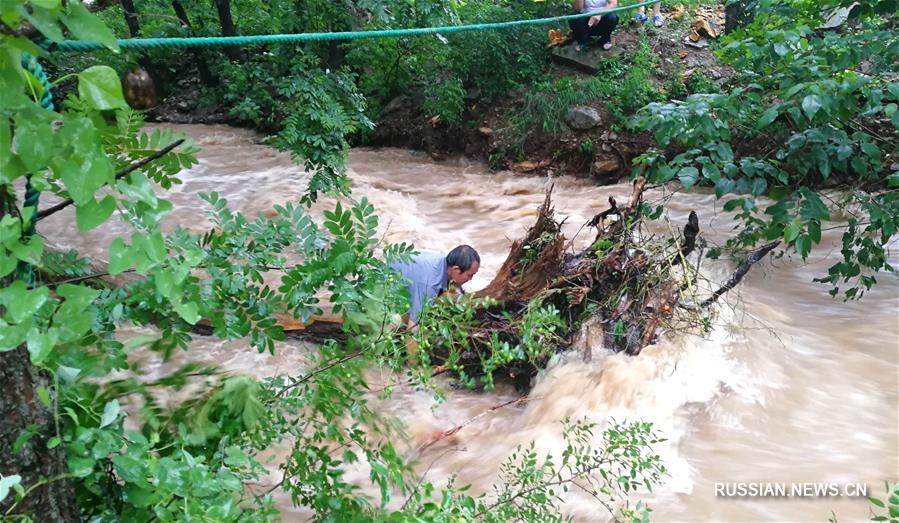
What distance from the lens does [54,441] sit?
1100 mm

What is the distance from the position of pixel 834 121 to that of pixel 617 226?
1.42m

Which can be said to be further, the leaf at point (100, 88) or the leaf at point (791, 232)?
the leaf at point (791, 232)

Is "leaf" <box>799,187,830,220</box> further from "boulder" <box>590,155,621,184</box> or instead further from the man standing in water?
"boulder" <box>590,155,621,184</box>

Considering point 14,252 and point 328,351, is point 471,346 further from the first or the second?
point 14,252

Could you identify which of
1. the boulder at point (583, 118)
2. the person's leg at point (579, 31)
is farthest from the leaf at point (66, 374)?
the person's leg at point (579, 31)

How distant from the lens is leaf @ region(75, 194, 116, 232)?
2.90 feet

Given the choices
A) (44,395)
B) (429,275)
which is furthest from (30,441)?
(429,275)

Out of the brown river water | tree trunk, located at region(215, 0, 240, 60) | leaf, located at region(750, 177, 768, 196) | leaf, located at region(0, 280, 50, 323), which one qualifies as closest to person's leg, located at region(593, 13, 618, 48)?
the brown river water

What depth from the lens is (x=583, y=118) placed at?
8031 mm

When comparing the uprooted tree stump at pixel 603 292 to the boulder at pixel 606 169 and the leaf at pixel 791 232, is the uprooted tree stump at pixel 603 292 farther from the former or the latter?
the boulder at pixel 606 169

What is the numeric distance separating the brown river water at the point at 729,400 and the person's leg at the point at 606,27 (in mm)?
4426

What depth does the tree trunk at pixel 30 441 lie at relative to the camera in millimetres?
1127

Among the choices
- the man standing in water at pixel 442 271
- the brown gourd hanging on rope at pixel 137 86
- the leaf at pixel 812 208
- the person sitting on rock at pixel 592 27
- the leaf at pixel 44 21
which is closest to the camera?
the leaf at pixel 44 21

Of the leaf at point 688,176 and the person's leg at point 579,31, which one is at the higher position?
the person's leg at point 579,31
